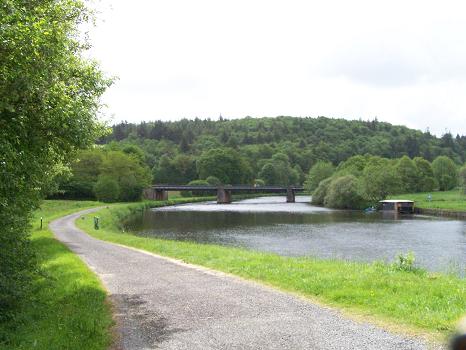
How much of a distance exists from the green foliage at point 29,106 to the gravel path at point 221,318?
3576 mm

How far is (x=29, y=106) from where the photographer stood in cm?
1255

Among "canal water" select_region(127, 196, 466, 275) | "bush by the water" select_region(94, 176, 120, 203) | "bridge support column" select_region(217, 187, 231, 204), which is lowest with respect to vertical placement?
"canal water" select_region(127, 196, 466, 275)

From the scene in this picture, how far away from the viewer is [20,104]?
12.3 metres

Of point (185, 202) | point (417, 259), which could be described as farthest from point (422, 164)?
point (417, 259)

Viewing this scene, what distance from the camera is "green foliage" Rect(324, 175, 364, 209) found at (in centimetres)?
10650

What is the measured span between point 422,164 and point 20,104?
150 meters

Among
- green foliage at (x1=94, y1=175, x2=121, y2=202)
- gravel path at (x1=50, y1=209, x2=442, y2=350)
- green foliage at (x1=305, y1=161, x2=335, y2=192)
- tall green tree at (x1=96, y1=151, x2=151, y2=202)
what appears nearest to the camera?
gravel path at (x1=50, y1=209, x2=442, y2=350)

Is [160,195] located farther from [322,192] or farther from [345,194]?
[345,194]

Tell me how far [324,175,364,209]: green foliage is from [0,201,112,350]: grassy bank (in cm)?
8978

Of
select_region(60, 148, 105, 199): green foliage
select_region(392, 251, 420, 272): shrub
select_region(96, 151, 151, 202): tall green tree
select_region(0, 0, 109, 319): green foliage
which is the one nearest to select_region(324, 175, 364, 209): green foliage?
select_region(96, 151, 151, 202): tall green tree

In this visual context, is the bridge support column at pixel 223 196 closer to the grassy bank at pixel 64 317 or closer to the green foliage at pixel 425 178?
the green foliage at pixel 425 178

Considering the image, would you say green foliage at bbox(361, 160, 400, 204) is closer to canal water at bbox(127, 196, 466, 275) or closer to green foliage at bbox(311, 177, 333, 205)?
green foliage at bbox(311, 177, 333, 205)

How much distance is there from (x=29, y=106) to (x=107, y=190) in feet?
330

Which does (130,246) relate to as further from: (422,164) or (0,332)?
(422,164)
